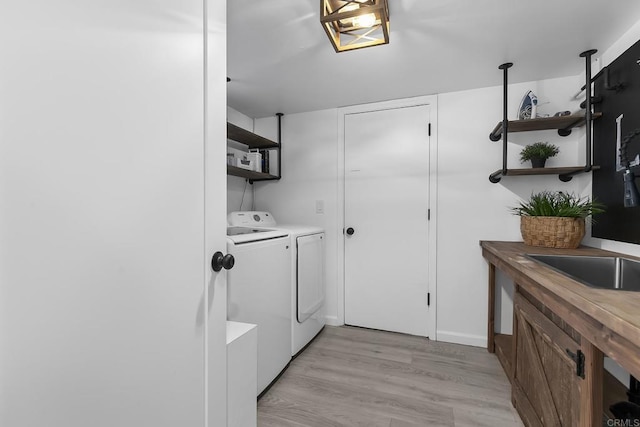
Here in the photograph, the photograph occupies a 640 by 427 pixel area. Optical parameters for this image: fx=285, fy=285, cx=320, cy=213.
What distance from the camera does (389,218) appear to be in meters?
2.65

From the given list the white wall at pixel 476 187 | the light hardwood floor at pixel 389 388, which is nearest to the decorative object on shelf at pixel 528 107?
the white wall at pixel 476 187

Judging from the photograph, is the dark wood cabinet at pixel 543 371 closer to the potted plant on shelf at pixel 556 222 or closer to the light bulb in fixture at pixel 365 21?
the potted plant on shelf at pixel 556 222

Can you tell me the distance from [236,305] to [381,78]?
1.92 metres

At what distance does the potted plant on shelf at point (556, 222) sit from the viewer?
1790 mm

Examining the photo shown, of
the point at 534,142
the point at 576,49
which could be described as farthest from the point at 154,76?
the point at 534,142

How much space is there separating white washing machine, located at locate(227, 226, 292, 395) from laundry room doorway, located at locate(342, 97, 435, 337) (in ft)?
2.91

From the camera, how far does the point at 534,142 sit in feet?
7.32

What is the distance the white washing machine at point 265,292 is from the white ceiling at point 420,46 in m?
1.18

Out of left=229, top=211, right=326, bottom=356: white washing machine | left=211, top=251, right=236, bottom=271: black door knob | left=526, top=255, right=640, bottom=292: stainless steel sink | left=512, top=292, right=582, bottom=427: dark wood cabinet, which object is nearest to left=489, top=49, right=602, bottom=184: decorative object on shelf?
left=526, top=255, right=640, bottom=292: stainless steel sink

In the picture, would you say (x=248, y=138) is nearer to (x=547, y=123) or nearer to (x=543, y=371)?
(x=547, y=123)

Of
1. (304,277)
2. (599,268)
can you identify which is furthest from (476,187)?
(304,277)

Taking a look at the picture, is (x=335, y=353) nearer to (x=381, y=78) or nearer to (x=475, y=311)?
(x=475, y=311)

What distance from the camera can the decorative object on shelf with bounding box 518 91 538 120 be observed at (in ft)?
6.63

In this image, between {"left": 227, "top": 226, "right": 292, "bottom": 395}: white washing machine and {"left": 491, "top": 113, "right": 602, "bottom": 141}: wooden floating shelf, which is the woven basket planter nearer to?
{"left": 491, "top": 113, "right": 602, "bottom": 141}: wooden floating shelf
